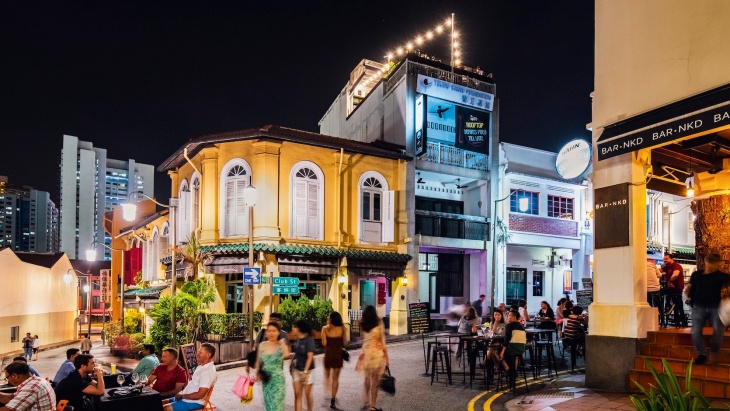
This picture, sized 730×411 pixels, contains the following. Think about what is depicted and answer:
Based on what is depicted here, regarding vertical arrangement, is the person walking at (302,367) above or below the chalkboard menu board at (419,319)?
above

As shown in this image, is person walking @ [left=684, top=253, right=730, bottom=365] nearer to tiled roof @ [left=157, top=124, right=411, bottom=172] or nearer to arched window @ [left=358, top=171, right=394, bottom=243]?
arched window @ [left=358, top=171, right=394, bottom=243]

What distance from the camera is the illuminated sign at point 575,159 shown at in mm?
12938

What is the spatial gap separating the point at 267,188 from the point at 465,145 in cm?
1030

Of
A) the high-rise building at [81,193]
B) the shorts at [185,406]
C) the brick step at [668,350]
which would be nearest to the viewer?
the shorts at [185,406]

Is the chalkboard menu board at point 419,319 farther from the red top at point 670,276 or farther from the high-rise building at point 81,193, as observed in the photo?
the high-rise building at point 81,193

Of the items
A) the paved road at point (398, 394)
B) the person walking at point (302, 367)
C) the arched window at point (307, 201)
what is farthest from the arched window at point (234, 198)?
the person walking at point (302, 367)

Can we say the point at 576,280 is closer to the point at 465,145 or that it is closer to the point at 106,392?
the point at 465,145

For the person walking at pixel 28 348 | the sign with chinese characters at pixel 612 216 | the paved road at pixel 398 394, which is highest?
the sign with chinese characters at pixel 612 216

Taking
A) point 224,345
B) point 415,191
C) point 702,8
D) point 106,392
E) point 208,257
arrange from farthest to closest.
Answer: point 415,191 < point 208,257 < point 224,345 < point 702,8 < point 106,392

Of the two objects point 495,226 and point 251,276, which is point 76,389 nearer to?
point 251,276

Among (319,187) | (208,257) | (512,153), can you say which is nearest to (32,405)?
(208,257)

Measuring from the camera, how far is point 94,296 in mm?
69438

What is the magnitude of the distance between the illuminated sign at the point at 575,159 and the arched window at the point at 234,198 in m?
12.2

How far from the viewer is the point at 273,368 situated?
7.68 meters
